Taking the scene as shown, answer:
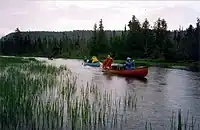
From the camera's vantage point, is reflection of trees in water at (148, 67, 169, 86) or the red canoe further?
the red canoe

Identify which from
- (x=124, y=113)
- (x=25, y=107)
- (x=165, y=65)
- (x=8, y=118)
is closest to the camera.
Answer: (x=8, y=118)

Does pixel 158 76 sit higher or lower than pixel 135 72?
lower

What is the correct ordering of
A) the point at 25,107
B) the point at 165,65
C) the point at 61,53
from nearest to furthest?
the point at 25,107, the point at 165,65, the point at 61,53

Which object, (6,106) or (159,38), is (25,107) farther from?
(159,38)

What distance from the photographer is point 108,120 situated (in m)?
16.1

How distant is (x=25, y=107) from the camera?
15.3 metres

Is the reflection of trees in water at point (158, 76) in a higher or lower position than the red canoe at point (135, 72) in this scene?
lower

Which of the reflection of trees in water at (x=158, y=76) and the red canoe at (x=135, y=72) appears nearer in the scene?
the reflection of trees in water at (x=158, y=76)

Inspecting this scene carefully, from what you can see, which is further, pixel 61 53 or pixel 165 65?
pixel 61 53

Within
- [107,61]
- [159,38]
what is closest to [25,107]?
[107,61]

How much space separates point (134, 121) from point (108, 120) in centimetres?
→ 169

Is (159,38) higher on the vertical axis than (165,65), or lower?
higher

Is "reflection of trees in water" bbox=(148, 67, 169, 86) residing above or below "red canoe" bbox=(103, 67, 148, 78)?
below

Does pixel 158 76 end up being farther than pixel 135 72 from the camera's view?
Yes
